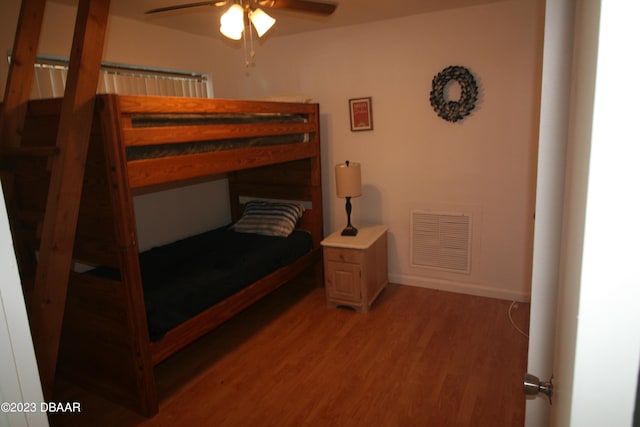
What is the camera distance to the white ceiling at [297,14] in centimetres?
270

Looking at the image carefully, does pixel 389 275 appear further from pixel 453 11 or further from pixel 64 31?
pixel 64 31

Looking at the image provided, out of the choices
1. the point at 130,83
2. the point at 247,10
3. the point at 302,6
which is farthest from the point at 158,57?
the point at 302,6

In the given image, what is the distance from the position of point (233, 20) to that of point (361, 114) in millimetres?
1810

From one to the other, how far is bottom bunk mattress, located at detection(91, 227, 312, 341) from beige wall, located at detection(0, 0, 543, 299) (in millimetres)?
402

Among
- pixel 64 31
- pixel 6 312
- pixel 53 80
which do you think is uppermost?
pixel 64 31

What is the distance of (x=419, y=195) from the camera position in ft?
11.3

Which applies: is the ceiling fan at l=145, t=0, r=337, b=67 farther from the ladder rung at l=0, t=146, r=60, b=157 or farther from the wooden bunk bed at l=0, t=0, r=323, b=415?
the ladder rung at l=0, t=146, r=60, b=157

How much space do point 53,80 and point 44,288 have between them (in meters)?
1.50

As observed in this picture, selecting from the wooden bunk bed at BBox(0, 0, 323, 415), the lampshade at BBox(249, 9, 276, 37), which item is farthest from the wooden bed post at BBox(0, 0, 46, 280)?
the lampshade at BBox(249, 9, 276, 37)

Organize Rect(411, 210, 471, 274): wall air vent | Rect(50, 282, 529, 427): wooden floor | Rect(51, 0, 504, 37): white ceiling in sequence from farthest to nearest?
Rect(411, 210, 471, 274): wall air vent → Rect(51, 0, 504, 37): white ceiling → Rect(50, 282, 529, 427): wooden floor

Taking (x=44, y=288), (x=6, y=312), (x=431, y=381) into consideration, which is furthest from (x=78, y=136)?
(x=431, y=381)

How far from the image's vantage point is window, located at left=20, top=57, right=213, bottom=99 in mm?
2531

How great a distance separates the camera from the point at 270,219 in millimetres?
3553

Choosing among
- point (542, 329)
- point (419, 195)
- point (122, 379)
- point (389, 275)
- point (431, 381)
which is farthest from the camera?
point (389, 275)
